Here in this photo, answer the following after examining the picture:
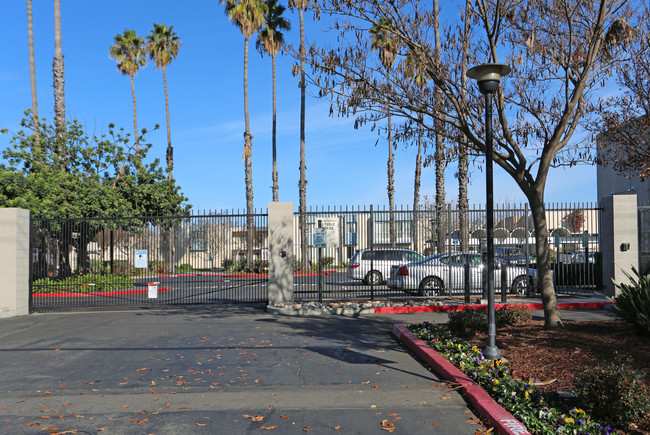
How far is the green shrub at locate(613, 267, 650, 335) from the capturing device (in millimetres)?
7668

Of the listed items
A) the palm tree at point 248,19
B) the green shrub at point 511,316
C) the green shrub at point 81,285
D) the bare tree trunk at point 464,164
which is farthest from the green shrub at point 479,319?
the palm tree at point 248,19

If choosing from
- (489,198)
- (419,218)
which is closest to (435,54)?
(489,198)

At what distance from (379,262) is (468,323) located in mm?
8400

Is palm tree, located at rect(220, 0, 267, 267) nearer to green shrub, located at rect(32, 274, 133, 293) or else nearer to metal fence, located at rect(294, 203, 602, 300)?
green shrub, located at rect(32, 274, 133, 293)

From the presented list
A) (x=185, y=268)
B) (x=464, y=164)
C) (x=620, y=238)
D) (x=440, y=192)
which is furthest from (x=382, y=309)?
(x=440, y=192)

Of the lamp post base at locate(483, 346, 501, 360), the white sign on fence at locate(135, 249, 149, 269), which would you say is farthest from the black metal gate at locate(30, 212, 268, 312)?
the lamp post base at locate(483, 346, 501, 360)

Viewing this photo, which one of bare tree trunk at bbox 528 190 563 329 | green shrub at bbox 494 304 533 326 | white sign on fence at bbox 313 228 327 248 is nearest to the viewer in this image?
bare tree trunk at bbox 528 190 563 329

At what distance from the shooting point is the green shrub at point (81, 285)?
15.6 metres

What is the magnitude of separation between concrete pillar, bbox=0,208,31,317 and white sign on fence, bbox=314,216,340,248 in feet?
26.3

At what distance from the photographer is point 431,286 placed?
1569 centimetres

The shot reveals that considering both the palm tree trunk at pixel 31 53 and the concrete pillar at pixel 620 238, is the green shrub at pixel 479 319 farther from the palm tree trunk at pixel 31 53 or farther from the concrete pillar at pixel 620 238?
the palm tree trunk at pixel 31 53

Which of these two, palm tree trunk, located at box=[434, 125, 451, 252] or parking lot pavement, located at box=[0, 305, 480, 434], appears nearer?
parking lot pavement, located at box=[0, 305, 480, 434]

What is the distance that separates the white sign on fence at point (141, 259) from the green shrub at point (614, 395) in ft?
41.7

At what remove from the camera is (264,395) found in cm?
628
